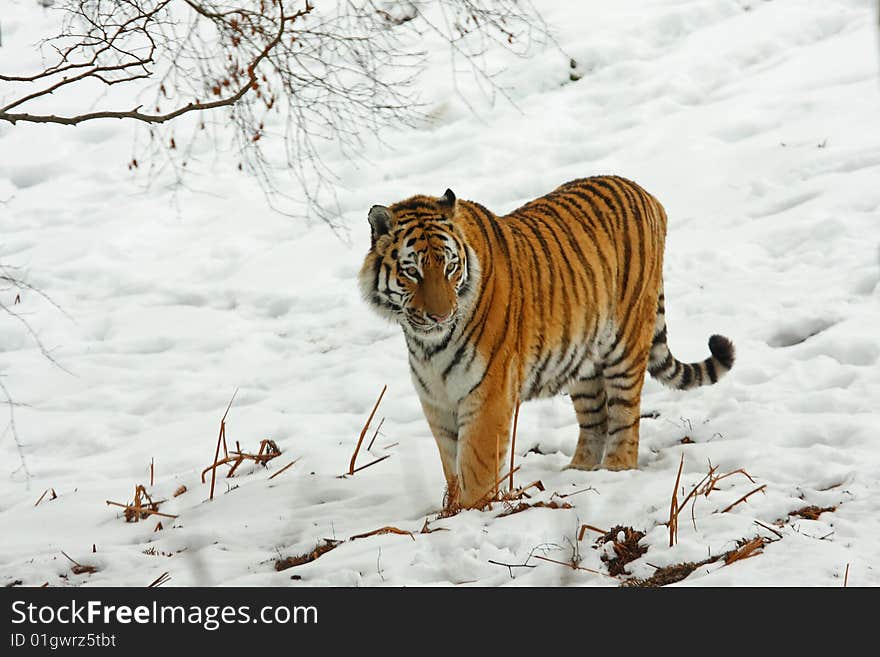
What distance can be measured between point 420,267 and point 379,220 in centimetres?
32

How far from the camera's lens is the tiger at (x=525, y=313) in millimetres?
4273

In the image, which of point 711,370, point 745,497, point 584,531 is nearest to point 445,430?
point 584,531

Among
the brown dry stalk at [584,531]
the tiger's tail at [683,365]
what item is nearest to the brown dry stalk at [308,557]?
the brown dry stalk at [584,531]

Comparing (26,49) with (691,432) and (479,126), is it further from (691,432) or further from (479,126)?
(691,432)

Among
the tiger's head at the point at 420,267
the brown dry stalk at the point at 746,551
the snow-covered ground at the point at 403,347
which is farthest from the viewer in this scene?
the tiger's head at the point at 420,267

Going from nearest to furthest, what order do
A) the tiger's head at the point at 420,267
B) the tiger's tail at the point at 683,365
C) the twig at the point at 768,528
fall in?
the twig at the point at 768,528, the tiger's head at the point at 420,267, the tiger's tail at the point at 683,365

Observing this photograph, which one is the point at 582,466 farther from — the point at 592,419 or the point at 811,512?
the point at 811,512

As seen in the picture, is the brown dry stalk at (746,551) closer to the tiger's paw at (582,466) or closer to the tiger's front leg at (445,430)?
the tiger's front leg at (445,430)

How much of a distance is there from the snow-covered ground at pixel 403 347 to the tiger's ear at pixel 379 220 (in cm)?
95

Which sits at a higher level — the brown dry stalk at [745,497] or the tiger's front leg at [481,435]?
the tiger's front leg at [481,435]

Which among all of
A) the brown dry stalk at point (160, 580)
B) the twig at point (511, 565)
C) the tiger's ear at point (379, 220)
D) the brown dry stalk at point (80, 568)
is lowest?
the brown dry stalk at point (80, 568)

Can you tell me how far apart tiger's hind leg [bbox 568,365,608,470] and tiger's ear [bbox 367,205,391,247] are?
1.61 metres
